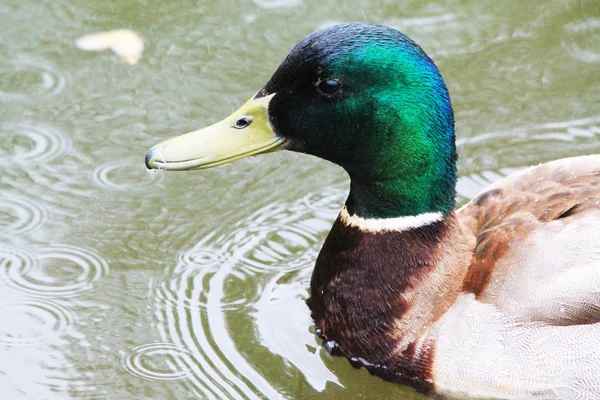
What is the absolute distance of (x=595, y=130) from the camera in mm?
7418

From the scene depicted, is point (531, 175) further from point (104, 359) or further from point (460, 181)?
point (104, 359)

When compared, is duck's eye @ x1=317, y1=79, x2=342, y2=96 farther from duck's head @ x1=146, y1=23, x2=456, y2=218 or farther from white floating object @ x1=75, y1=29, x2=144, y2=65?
white floating object @ x1=75, y1=29, x2=144, y2=65

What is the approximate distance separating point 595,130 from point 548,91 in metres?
0.55

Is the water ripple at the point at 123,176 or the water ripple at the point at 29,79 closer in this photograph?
the water ripple at the point at 123,176

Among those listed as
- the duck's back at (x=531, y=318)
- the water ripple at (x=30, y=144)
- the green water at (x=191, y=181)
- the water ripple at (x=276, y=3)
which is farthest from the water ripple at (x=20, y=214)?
the water ripple at (x=276, y=3)

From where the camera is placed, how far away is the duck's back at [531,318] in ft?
17.0

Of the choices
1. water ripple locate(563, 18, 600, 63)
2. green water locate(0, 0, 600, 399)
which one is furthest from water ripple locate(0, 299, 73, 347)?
water ripple locate(563, 18, 600, 63)

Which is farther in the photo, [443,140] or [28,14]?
[28,14]

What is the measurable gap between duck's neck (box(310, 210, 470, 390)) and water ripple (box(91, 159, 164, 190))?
5.47 feet

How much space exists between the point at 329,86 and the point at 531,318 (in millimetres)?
1397

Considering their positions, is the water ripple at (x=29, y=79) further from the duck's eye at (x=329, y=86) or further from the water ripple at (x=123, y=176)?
the duck's eye at (x=329, y=86)

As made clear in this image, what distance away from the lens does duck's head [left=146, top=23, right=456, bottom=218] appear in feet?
16.9

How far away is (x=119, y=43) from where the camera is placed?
8.29 metres

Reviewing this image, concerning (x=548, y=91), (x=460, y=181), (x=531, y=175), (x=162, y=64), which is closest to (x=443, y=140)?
(x=531, y=175)
